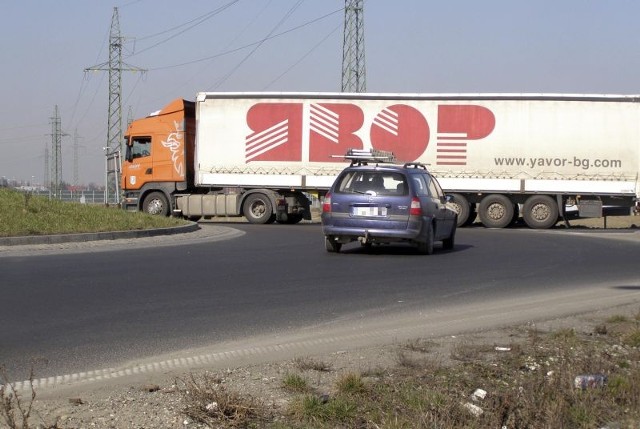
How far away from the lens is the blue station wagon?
18.1 metres

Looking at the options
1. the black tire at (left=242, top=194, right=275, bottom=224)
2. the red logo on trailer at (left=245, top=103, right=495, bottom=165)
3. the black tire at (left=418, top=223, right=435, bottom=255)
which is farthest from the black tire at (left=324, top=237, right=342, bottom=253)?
the black tire at (left=242, top=194, right=275, bottom=224)

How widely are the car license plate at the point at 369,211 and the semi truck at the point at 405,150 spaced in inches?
544

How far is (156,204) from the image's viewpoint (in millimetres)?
34344

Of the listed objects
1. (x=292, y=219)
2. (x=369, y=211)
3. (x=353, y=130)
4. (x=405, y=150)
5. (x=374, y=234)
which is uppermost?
(x=353, y=130)

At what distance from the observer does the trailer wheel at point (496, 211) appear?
3172 cm

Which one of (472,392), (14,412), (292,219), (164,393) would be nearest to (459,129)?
(292,219)

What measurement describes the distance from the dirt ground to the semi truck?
23654mm

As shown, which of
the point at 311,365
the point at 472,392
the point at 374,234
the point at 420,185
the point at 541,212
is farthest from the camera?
the point at 541,212

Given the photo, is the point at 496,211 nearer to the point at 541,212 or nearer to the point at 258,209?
the point at 541,212

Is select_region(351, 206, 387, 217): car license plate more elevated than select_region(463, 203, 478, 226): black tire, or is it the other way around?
select_region(351, 206, 387, 217): car license plate

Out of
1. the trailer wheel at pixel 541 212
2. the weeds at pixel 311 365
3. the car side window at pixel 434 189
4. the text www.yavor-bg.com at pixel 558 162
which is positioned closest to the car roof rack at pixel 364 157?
the car side window at pixel 434 189

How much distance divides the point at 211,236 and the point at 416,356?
54.5ft

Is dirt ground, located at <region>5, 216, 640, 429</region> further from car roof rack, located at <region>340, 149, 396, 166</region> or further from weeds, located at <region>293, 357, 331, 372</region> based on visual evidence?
car roof rack, located at <region>340, 149, 396, 166</region>

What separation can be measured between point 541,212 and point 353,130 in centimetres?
668
